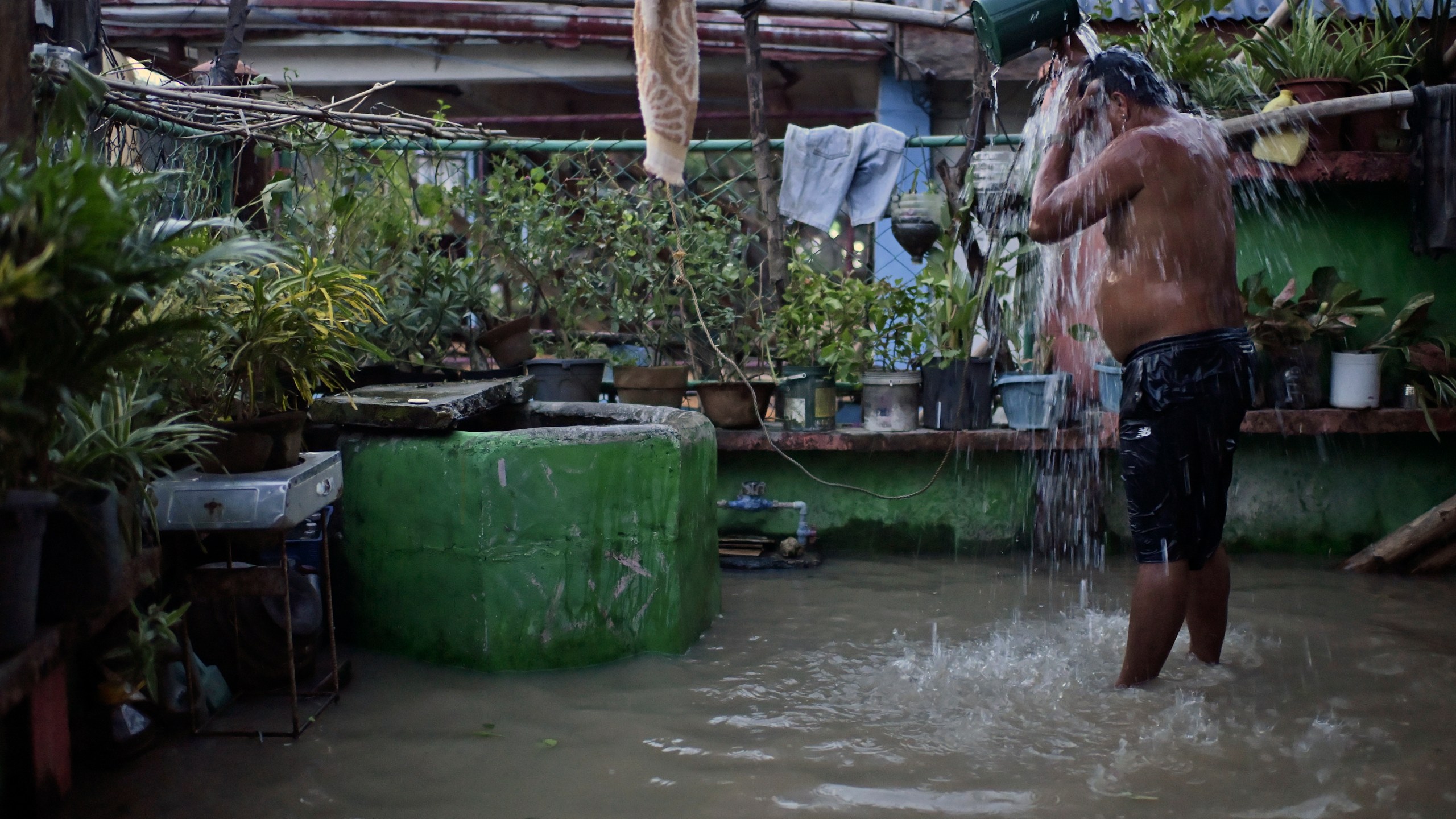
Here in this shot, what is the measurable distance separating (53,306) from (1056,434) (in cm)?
436

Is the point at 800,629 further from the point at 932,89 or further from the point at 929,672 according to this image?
the point at 932,89

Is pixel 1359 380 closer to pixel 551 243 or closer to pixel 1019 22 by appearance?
pixel 1019 22

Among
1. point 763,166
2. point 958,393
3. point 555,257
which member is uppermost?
point 763,166

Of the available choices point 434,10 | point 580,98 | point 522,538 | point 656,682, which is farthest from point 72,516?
point 580,98

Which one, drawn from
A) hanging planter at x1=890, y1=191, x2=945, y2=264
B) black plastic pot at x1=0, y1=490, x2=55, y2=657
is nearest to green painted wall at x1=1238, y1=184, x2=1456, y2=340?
hanging planter at x1=890, y1=191, x2=945, y2=264

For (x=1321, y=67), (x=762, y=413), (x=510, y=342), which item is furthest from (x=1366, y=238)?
(x=510, y=342)

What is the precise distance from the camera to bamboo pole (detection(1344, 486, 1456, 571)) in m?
4.86

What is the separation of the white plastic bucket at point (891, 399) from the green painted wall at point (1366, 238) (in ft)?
6.48

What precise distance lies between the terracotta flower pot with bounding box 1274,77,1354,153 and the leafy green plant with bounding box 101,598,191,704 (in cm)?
516

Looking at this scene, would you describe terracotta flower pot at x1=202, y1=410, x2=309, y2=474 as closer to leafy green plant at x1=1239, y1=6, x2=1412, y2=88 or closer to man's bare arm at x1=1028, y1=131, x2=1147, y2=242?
man's bare arm at x1=1028, y1=131, x2=1147, y2=242

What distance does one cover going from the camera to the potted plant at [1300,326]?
5.11 m

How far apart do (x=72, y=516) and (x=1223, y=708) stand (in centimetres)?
309

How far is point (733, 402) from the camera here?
5.38 m

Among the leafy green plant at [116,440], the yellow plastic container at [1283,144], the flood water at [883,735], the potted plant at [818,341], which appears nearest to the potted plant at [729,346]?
the potted plant at [818,341]
